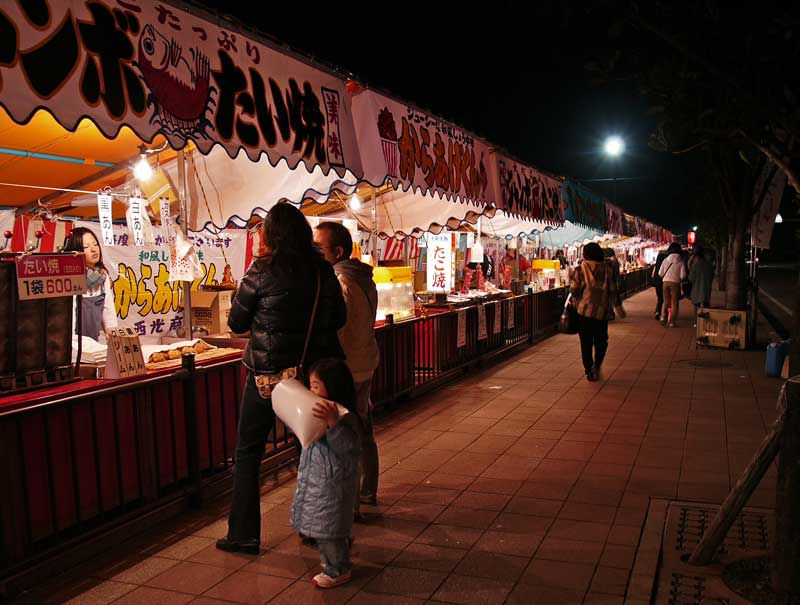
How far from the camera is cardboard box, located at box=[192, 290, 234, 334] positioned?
7465 mm

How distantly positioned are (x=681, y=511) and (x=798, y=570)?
1475mm

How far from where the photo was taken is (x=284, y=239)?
4.18 m

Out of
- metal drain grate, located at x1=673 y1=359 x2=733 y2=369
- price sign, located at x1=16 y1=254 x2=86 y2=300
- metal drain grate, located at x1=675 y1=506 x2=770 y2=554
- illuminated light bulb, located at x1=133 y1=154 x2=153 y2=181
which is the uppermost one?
illuminated light bulb, located at x1=133 y1=154 x2=153 y2=181

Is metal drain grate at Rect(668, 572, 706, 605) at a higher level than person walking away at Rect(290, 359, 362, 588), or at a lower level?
lower

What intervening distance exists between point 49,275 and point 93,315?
289 centimetres

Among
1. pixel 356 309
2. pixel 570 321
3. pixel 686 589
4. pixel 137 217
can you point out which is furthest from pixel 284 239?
pixel 570 321

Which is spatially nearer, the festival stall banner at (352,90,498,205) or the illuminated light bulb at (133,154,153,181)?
the illuminated light bulb at (133,154,153,181)

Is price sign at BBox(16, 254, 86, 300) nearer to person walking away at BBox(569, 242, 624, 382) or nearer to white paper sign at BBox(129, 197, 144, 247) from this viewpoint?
white paper sign at BBox(129, 197, 144, 247)

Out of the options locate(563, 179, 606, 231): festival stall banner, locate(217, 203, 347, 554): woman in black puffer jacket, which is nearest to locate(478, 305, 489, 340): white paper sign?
locate(563, 179, 606, 231): festival stall banner

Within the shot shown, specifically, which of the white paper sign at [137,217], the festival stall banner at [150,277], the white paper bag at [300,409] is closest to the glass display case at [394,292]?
the festival stall banner at [150,277]

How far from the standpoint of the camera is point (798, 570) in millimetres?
3695

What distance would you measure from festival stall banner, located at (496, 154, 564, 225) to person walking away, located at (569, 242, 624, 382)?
210 cm

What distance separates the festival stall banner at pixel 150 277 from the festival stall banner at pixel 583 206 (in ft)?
30.2

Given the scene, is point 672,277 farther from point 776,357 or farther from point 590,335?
point 590,335
